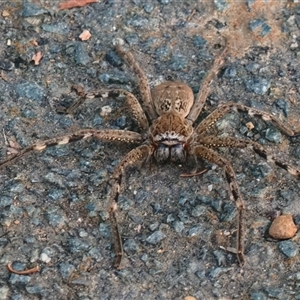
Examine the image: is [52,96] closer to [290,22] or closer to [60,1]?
[60,1]

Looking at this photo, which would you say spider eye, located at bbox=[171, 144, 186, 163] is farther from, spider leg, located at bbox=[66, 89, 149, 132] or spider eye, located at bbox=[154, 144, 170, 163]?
spider leg, located at bbox=[66, 89, 149, 132]

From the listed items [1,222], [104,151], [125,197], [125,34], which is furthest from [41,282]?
[125,34]

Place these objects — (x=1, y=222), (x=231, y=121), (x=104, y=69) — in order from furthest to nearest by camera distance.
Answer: (x=104, y=69) < (x=231, y=121) < (x=1, y=222)

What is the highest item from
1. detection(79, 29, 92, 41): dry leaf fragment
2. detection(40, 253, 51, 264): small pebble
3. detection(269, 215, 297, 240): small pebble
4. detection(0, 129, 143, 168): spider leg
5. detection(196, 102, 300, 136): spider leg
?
detection(79, 29, 92, 41): dry leaf fragment

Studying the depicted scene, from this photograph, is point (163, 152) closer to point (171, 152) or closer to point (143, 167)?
point (171, 152)

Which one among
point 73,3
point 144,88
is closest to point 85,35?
point 73,3

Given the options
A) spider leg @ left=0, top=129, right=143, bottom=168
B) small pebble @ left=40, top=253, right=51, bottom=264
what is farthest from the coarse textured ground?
spider leg @ left=0, top=129, right=143, bottom=168

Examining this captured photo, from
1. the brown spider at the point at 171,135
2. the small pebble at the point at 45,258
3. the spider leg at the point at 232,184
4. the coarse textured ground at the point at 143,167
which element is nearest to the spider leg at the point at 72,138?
the brown spider at the point at 171,135
